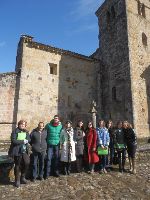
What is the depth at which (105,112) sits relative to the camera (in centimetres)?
2056

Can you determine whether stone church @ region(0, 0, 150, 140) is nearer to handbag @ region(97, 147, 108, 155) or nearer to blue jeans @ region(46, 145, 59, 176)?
blue jeans @ region(46, 145, 59, 176)

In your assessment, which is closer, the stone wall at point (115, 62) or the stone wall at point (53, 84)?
the stone wall at point (53, 84)

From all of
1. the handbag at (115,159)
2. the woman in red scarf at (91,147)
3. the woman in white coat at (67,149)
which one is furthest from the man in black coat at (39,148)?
the handbag at (115,159)

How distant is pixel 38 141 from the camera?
7.21 meters

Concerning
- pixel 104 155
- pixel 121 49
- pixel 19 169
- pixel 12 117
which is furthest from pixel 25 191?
pixel 121 49

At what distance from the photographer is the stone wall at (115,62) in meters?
18.7

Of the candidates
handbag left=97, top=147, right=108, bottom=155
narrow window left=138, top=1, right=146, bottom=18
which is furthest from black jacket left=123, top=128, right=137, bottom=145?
narrow window left=138, top=1, right=146, bottom=18

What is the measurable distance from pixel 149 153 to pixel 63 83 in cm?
1053

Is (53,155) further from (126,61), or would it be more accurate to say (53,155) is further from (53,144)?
(126,61)

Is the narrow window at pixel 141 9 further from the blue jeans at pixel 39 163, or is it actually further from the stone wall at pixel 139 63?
the blue jeans at pixel 39 163

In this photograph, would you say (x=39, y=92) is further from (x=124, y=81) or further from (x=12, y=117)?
(x=124, y=81)

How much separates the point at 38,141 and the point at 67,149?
3.70 ft

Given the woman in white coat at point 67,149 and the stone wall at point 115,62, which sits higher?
the stone wall at point 115,62

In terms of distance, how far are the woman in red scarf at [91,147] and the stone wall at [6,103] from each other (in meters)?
9.58
